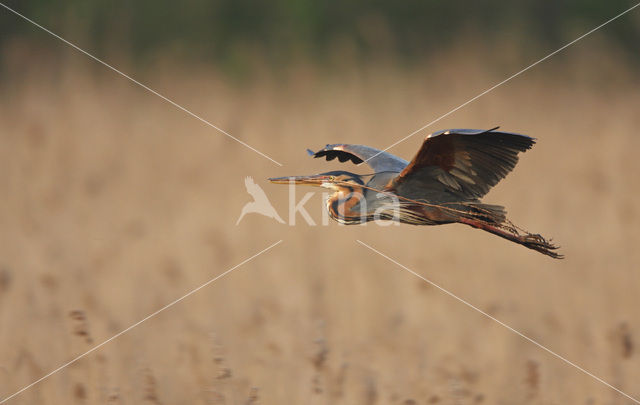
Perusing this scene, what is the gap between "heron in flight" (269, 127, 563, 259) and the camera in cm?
203

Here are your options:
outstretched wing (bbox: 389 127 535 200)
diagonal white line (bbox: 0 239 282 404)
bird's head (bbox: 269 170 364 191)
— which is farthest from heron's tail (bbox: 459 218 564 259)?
diagonal white line (bbox: 0 239 282 404)

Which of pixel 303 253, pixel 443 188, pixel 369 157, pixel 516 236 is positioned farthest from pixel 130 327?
pixel 516 236

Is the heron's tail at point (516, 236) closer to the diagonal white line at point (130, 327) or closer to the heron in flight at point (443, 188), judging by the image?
the heron in flight at point (443, 188)

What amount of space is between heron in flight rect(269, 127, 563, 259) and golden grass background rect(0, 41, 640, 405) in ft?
2.92

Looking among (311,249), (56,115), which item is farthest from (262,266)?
(56,115)

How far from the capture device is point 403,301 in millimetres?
3523

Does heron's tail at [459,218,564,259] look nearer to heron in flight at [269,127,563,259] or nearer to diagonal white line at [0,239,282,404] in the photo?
heron in flight at [269,127,563,259]

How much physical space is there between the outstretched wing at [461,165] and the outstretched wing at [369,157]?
0.57 ft

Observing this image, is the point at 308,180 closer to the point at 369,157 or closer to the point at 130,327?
the point at 369,157

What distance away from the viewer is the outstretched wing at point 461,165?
2020 millimetres

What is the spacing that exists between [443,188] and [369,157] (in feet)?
1.03

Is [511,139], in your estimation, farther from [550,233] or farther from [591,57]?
[591,57]

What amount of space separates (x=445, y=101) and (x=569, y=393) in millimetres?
1810

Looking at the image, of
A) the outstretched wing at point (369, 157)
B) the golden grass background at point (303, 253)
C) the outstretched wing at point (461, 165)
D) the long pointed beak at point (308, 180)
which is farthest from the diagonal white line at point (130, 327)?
the outstretched wing at point (461, 165)
